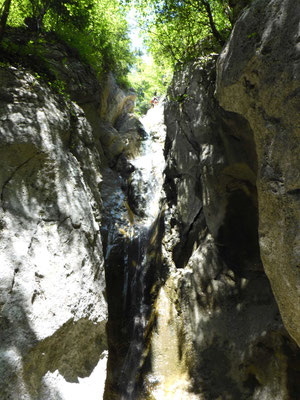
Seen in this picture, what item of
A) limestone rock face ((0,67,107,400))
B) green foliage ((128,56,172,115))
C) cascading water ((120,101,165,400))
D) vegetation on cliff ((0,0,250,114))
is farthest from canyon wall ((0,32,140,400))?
green foliage ((128,56,172,115))

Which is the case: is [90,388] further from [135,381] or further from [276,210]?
[276,210]

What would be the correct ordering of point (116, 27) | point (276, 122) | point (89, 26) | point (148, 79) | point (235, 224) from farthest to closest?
point (148, 79)
point (116, 27)
point (89, 26)
point (235, 224)
point (276, 122)

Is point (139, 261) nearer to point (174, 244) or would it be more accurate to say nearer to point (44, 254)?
point (174, 244)

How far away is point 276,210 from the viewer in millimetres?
3570

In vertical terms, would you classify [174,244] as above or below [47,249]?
below

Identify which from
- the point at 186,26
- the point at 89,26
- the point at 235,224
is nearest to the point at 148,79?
the point at 89,26

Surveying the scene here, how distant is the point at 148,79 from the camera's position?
18.7 m

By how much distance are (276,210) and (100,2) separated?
1428cm

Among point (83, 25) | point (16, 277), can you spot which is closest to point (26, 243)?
point (16, 277)

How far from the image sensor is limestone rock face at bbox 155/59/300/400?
550 cm

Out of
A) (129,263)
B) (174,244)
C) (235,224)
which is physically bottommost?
(129,263)

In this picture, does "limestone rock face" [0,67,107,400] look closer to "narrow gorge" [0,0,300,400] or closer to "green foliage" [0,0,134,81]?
"narrow gorge" [0,0,300,400]

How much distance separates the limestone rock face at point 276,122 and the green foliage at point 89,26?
21.1 feet

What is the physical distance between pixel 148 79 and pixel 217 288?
53.0ft
